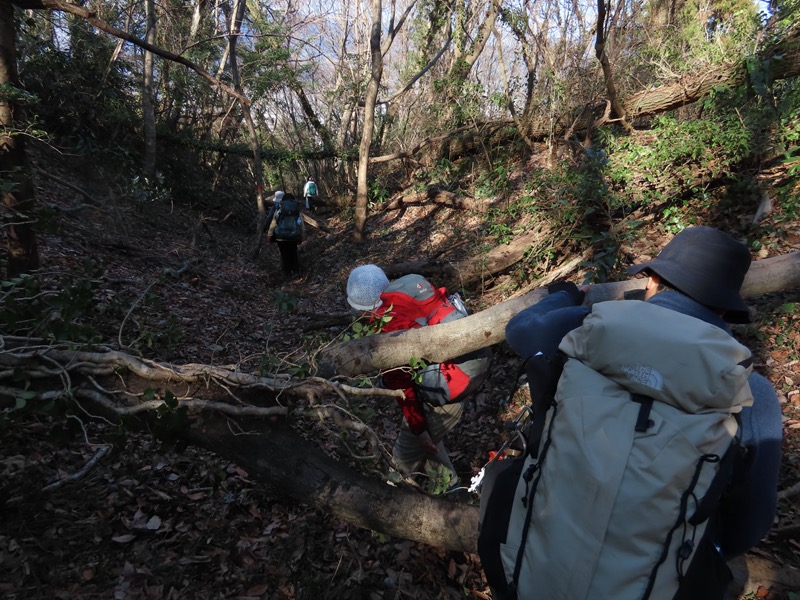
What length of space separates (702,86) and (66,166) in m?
13.4

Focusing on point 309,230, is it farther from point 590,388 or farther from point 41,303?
point 590,388

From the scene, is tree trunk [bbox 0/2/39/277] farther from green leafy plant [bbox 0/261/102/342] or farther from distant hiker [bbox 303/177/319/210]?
distant hiker [bbox 303/177/319/210]

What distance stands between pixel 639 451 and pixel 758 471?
0.53m

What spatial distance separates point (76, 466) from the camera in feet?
10.4

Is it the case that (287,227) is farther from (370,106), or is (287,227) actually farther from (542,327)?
(542,327)

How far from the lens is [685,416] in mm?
1168

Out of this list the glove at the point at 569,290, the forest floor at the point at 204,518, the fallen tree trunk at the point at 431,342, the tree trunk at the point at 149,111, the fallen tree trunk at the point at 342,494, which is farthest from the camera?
the tree trunk at the point at 149,111

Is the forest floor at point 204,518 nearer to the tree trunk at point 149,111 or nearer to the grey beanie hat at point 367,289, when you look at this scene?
the grey beanie hat at point 367,289

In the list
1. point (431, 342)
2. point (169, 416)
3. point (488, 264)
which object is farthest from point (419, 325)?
point (488, 264)

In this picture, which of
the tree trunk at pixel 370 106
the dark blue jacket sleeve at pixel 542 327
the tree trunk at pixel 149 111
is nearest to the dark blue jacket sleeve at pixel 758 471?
the dark blue jacket sleeve at pixel 542 327

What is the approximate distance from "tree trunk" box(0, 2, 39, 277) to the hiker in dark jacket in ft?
9.38

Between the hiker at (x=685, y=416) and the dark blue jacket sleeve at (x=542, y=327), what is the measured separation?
0.01 metres

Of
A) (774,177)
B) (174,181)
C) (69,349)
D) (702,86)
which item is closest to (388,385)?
(69,349)

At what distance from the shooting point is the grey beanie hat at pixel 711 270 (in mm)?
1474
